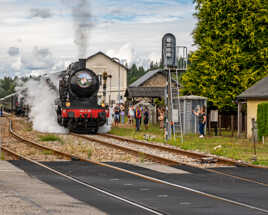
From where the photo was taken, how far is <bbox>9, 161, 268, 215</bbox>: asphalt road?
8367 millimetres

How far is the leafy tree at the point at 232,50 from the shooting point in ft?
123

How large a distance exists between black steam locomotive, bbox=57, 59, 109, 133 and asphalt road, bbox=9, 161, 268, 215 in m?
15.3

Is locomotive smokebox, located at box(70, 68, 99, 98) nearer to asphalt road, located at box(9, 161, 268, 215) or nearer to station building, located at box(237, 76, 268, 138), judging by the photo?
station building, located at box(237, 76, 268, 138)

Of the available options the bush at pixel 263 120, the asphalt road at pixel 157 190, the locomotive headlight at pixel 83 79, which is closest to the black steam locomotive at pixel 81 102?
the locomotive headlight at pixel 83 79

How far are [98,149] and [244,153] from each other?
532 cm

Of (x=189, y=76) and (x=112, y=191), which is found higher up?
(x=189, y=76)

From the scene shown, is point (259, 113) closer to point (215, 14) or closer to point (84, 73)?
point (84, 73)

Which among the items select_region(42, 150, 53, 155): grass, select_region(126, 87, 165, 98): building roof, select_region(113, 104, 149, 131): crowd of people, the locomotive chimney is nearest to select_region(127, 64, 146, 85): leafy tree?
select_region(126, 87, 165, 98): building roof

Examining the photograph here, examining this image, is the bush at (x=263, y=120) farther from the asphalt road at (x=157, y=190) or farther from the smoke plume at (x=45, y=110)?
the asphalt road at (x=157, y=190)

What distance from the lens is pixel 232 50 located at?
1475 inches

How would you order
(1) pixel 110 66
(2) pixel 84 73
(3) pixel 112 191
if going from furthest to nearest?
(1) pixel 110 66, (2) pixel 84 73, (3) pixel 112 191

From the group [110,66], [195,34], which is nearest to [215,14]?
[195,34]

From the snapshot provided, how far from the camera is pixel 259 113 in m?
26.8

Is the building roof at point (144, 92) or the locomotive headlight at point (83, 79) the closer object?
the locomotive headlight at point (83, 79)
